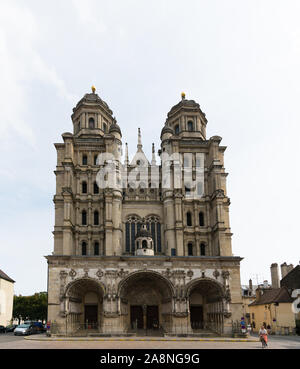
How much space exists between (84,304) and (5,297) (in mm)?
24482

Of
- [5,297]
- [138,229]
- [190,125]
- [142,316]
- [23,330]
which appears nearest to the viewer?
[142,316]

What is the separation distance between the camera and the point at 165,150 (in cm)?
4538

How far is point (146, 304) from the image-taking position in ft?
129

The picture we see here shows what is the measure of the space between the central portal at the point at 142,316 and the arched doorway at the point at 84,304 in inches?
132

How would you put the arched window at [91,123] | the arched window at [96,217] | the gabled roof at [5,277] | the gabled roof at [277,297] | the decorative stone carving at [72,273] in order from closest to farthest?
the decorative stone carving at [72,273] < the arched window at [96,217] < the gabled roof at [277,297] < the arched window at [91,123] < the gabled roof at [5,277]

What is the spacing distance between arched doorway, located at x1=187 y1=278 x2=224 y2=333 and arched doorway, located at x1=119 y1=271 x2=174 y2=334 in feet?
9.84

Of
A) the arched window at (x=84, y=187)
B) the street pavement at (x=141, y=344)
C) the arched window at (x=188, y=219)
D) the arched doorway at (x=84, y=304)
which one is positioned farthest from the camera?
the arched window at (x=84, y=187)

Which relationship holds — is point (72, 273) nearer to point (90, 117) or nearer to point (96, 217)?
point (96, 217)

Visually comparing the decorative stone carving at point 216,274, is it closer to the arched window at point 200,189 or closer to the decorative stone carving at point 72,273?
the arched window at point 200,189

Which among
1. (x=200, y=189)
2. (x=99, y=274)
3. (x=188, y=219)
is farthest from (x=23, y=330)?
(x=200, y=189)

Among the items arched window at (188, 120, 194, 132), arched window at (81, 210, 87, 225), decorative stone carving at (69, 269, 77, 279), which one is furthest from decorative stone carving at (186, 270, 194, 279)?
arched window at (188, 120, 194, 132)

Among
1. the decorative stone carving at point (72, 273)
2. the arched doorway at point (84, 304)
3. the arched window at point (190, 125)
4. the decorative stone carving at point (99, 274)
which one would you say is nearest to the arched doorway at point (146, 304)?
the decorative stone carving at point (99, 274)

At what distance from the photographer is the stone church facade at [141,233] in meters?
36.2

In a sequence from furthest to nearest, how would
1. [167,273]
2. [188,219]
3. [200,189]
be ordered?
[200,189]
[188,219]
[167,273]
